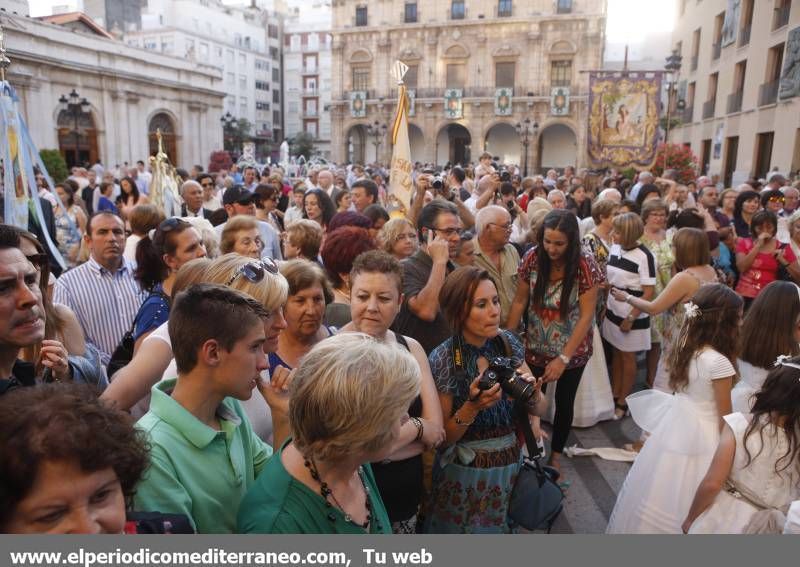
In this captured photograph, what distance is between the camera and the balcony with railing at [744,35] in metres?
20.1

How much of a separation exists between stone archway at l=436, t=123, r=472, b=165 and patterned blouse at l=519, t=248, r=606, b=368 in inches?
1631

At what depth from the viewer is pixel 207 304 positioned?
1.70 metres

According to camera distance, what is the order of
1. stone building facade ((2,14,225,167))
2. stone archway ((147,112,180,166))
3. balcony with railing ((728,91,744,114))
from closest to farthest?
balcony with railing ((728,91,744,114))
stone building facade ((2,14,225,167))
stone archway ((147,112,180,166))

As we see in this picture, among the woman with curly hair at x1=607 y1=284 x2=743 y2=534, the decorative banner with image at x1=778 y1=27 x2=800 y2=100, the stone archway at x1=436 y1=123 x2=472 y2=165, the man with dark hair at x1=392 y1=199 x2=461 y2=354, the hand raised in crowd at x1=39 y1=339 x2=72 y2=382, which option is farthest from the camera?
the stone archway at x1=436 y1=123 x2=472 y2=165

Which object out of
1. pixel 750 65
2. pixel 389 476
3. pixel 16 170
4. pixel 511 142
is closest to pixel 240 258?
pixel 389 476

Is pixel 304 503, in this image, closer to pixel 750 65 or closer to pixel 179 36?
pixel 750 65

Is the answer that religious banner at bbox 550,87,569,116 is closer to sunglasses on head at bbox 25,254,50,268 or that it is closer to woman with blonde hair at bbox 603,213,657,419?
woman with blonde hair at bbox 603,213,657,419

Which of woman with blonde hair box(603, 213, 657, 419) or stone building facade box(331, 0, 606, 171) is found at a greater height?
stone building facade box(331, 0, 606, 171)

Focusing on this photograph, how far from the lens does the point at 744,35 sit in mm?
20281

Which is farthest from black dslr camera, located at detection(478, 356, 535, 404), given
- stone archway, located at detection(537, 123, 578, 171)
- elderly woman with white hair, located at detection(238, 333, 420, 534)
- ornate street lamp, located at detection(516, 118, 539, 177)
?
stone archway, located at detection(537, 123, 578, 171)

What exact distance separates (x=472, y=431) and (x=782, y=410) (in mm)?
1208

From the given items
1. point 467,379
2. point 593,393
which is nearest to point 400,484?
point 467,379

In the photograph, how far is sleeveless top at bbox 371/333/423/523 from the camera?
2.18m

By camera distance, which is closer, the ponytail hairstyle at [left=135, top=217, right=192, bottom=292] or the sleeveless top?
the sleeveless top
